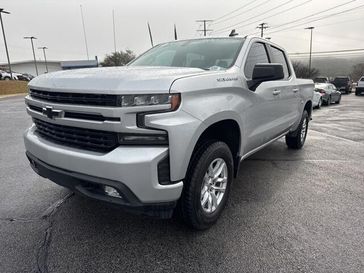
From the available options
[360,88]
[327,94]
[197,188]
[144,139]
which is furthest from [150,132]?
[360,88]

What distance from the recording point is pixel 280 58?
516cm

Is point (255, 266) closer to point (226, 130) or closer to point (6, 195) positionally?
point (226, 130)

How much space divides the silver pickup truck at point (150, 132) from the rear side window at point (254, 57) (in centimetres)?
3

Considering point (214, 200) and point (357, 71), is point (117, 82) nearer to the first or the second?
point (214, 200)

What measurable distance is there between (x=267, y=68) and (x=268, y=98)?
693 millimetres

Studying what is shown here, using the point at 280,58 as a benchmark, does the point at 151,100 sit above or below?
below

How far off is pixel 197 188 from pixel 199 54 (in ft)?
6.09

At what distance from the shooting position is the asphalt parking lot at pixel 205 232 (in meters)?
2.57

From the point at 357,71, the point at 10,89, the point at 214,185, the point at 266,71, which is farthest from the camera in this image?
the point at 357,71

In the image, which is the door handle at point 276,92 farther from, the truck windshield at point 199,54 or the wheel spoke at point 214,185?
the wheel spoke at point 214,185

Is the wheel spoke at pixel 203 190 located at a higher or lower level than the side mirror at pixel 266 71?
lower

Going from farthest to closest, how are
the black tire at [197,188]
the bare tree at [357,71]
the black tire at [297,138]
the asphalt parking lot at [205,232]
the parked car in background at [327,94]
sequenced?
1. the bare tree at [357,71]
2. the parked car in background at [327,94]
3. the black tire at [297,138]
4. the black tire at [197,188]
5. the asphalt parking lot at [205,232]

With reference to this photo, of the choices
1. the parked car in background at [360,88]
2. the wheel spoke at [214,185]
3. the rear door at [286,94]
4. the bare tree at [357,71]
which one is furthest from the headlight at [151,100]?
the bare tree at [357,71]

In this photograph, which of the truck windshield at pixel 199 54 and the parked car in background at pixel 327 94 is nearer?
the truck windshield at pixel 199 54
